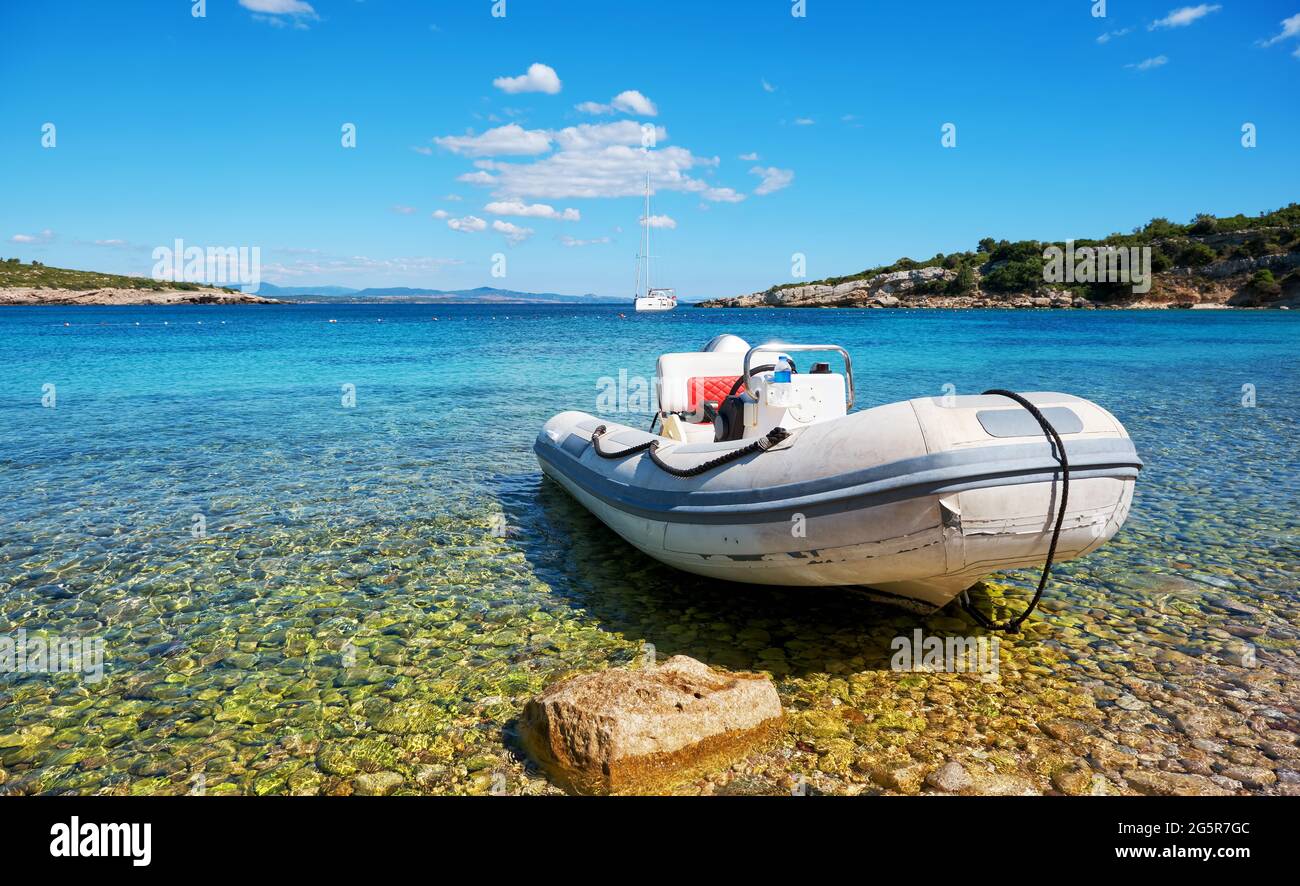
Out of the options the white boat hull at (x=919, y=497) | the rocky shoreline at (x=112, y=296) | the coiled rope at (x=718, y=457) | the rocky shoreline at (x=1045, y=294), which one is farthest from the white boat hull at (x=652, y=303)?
the white boat hull at (x=919, y=497)

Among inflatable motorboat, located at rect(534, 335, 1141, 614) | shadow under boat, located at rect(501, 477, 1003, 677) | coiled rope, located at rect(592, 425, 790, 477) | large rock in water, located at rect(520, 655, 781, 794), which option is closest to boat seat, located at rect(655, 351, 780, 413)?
coiled rope, located at rect(592, 425, 790, 477)

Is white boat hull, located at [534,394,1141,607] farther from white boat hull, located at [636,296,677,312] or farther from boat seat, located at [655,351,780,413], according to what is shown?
white boat hull, located at [636,296,677,312]

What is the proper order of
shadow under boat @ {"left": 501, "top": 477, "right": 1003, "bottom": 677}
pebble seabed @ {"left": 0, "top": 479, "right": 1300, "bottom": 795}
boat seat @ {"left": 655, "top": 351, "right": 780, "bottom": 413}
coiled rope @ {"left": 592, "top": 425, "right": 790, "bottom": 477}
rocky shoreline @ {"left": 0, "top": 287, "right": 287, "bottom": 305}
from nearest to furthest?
pebble seabed @ {"left": 0, "top": 479, "right": 1300, "bottom": 795}
shadow under boat @ {"left": 501, "top": 477, "right": 1003, "bottom": 677}
coiled rope @ {"left": 592, "top": 425, "right": 790, "bottom": 477}
boat seat @ {"left": 655, "top": 351, "right": 780, "bottom": 413}
rocky shoreline @ {"left": 0, "top": 287, "right": 287, "bottom": 305}

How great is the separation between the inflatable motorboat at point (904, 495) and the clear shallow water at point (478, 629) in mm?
612

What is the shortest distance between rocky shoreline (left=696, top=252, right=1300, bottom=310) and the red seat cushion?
256ft

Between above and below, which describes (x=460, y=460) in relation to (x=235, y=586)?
above

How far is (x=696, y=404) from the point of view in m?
7.63

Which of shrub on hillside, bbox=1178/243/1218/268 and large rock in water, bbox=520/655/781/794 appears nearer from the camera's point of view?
large rock in water, bbox=520/655/781/794

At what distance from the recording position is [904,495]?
395cm

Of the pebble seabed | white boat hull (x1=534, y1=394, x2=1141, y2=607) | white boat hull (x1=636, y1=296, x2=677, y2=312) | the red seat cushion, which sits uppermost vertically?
white boat hull (x1=636, y1=296, x2=677, y2=312)

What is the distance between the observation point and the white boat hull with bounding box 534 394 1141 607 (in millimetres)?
3857

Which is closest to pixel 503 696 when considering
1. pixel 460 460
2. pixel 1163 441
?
pixel 460 460

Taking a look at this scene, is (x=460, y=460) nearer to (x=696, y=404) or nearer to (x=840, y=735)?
(x=696, y=404)
